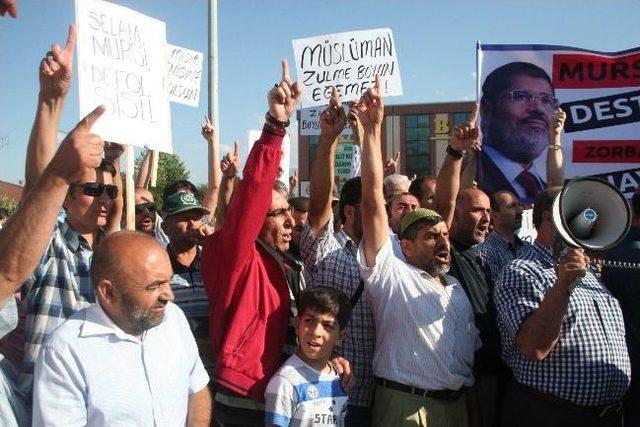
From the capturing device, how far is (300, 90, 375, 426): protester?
320 centimetres

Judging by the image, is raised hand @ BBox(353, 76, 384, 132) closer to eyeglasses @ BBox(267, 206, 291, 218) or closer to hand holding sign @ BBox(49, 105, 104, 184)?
eyeglasses @ BBox(267, 206, 291, 218)

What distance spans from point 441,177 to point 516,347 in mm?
1307

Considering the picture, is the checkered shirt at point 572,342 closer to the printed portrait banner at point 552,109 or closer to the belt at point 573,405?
the belt at point 573,405

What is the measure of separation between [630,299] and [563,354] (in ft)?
2.23

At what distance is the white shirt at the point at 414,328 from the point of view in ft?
9.86

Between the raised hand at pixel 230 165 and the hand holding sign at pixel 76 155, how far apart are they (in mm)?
2485

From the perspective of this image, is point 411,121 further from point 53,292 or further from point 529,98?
point 53,292

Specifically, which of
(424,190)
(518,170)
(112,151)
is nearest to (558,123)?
(518,170)

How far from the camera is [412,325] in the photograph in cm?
302

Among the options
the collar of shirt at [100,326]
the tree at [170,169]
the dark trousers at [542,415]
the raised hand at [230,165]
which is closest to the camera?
the collar of shirt at [100,326]

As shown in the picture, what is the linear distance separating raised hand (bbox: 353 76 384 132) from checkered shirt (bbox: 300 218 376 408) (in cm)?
53

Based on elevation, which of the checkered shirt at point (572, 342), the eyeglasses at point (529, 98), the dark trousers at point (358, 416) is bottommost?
the dark trousers at point (358, 416)

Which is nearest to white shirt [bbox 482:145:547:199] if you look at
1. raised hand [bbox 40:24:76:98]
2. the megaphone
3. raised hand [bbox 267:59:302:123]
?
the megaphone

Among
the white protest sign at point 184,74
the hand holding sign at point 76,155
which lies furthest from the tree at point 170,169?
the hand holding sign at point 76,155
